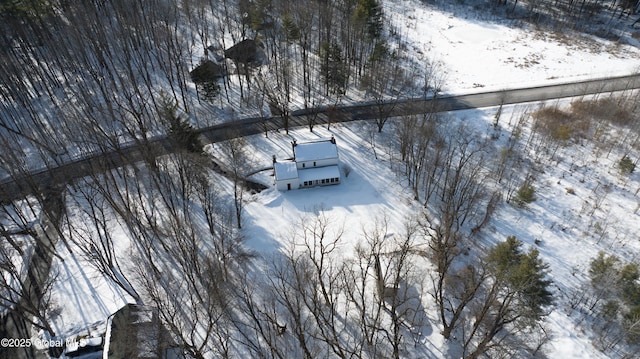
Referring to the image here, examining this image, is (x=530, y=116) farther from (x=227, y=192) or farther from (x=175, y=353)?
(x=175, y=353)

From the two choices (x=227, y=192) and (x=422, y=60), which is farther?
(x=422, y=60)

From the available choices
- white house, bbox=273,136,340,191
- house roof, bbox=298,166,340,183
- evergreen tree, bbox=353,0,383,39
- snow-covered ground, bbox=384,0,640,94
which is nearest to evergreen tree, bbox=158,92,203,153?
white house, bbox=273,136,340,191

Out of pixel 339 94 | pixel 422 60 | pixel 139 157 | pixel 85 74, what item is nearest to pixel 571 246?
pixel 339 94

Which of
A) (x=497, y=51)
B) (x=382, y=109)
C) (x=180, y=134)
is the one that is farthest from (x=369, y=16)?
(x=180, y=134)

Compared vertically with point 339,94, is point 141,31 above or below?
above

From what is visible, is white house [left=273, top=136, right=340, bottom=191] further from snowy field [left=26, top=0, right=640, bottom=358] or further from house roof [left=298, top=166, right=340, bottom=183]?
snowy field [left=26, top=0, right=640, bottom=358]

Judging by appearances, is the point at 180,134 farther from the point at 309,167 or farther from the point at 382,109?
the point at 382,109
